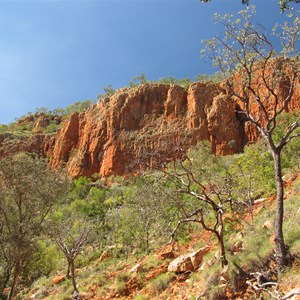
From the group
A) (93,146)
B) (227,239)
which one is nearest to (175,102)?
(93,146)

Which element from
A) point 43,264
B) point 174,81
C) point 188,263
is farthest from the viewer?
point 174,81

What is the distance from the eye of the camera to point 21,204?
52.7 feet

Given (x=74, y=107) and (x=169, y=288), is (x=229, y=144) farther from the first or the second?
(x=74, y=107)

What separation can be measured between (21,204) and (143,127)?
44747 millimetres

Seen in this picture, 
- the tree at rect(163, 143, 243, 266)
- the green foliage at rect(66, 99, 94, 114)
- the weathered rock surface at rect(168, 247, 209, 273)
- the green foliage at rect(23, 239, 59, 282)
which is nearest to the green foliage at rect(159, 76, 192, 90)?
the green foliage at rect(66, 99, 94, 114)

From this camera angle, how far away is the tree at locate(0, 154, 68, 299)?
14633 mm

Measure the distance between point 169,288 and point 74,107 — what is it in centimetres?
8405

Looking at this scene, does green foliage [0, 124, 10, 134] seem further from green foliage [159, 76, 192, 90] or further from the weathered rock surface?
the weathered rock surface

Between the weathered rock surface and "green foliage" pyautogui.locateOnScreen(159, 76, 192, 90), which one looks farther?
"green foliage" pyautogui.locateOnScreen(159, 76, 192, 90)

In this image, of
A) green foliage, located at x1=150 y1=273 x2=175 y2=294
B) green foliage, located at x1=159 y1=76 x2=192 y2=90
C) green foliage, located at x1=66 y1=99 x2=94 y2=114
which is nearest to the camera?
green foliage, located at x1=150 y1=273 x2=175 y2=294

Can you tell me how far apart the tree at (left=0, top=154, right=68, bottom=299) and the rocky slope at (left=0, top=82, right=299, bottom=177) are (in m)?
36.7

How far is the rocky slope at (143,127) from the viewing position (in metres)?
54.6

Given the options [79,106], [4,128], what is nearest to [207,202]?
[79,106]

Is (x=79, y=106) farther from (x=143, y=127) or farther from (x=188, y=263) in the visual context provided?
(x=188, y=263)
